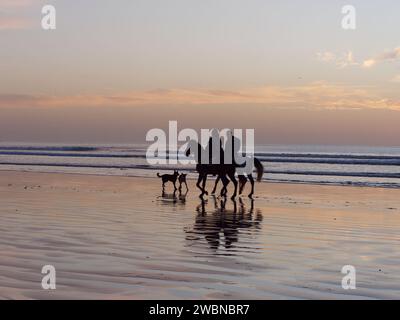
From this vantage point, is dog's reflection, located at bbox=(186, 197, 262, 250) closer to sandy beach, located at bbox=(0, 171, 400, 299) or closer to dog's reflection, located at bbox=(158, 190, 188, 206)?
sandy beach, located at bbox=(0, 171, 400, 299)

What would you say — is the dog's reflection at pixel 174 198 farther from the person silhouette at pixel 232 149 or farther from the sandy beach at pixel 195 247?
the person silhouette at pixel 232 149

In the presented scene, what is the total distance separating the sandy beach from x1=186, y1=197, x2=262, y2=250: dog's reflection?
2cm

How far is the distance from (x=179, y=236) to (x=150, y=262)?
2620 mm

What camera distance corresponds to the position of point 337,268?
8719 mm

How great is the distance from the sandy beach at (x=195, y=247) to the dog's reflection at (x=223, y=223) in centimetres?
2

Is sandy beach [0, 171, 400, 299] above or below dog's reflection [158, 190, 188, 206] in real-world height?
above

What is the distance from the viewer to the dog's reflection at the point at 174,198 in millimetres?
18498

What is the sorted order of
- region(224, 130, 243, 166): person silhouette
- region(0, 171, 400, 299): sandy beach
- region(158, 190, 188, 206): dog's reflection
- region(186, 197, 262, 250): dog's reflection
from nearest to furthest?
region(0, 171, 400, 299): sandy beach, region(186, 197, 262, 250): dog's reflection, region(158, 190, 188, 206): dog's reflection, region(224, 130, 243, 166): person silhouette

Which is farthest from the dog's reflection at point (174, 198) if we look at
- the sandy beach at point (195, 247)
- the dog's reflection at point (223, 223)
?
the dog's reflection at point (223, 223)

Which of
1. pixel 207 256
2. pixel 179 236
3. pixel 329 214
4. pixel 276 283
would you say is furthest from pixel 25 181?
pixel 276 283

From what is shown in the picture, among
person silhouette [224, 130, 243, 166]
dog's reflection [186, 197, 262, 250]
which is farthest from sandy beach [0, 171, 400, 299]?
person silhouette [224, 130, 243, 166]

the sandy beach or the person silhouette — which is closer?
the sandy beach

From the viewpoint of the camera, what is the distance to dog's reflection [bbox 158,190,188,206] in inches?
728
